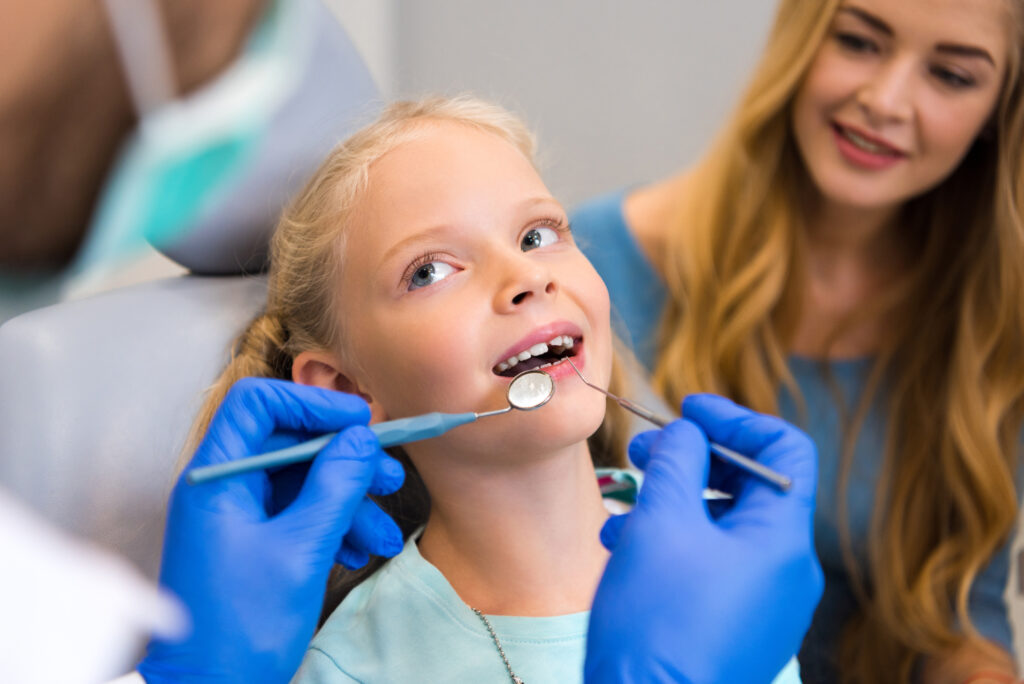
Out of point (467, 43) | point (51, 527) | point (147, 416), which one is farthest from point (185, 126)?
point (467, 43)

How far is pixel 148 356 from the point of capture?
100 cm

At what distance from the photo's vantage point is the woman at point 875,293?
4.50 feet

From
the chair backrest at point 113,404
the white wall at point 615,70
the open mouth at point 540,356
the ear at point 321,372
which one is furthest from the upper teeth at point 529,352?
the white wall at point 615,70

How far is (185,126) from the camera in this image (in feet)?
1.58

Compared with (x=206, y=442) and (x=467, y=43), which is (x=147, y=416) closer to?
(x=206, y=442)

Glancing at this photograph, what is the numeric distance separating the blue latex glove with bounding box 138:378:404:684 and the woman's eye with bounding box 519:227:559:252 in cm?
27

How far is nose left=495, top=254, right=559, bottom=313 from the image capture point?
0.90 meters

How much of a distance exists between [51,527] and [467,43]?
149 cm

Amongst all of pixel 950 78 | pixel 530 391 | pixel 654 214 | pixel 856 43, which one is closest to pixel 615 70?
pixel 654 214

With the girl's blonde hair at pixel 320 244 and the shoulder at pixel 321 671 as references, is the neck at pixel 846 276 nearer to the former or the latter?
the girl's blonde hair at pixel 320 244

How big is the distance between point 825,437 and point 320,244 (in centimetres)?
92

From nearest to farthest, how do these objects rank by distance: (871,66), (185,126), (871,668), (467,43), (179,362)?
(185,126) < (179,362) < (871,66) < (871,668) < (467,43)

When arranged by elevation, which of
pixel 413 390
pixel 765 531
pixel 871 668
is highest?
pixel 413 390

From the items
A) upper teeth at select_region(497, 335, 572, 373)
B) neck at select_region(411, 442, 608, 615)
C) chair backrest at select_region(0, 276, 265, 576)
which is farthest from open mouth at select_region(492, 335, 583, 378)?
chair backrest at select_region(0, 276, 265, 576)
